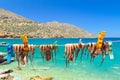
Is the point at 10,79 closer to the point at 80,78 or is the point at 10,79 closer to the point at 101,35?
the point at 80,78

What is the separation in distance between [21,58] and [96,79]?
2051 cm

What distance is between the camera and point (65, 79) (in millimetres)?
31375

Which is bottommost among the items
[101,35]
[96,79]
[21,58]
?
[96,79]

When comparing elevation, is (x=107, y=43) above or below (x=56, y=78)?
above

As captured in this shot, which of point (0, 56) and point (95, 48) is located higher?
point (95, 48)

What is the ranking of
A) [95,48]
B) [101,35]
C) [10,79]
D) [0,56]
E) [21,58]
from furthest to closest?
[0,56] → [10,79] → [21,58] → [95,48] → [101,35]

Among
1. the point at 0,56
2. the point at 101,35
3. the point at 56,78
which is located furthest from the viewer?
the point at 0,56

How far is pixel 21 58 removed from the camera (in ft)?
44.9

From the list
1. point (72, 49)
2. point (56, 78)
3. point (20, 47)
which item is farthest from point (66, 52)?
point (56, 78)

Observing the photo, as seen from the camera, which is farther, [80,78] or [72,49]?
[80,78]

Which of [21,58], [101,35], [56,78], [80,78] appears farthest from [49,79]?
[101,35]

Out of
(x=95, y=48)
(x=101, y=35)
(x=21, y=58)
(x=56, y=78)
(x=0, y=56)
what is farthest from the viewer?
(x=0, y=56)

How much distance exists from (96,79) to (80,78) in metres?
2.12

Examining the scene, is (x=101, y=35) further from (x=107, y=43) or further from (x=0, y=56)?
(x=0, y=56)
